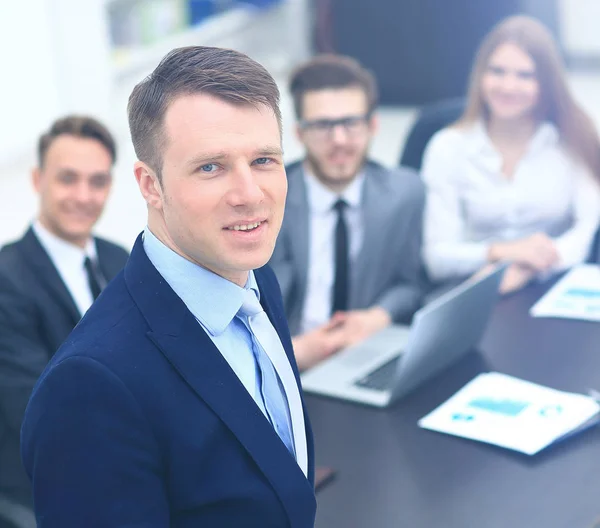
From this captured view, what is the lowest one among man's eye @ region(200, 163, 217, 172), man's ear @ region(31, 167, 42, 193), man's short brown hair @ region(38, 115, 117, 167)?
man's ear @ region(31, 167, 42, 193)

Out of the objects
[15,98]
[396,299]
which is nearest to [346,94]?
[396,299]

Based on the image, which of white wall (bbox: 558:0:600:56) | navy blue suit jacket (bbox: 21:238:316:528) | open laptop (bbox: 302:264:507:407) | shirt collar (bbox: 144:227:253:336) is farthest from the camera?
white wall (bbox: 558:0:600:56)

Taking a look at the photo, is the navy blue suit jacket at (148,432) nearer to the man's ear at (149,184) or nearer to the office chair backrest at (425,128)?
the man's ear at (149,184)

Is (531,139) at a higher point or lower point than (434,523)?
higher

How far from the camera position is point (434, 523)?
1.51 metres

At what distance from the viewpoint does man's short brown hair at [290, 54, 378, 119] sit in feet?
8.93

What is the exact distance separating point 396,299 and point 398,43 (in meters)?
5.74

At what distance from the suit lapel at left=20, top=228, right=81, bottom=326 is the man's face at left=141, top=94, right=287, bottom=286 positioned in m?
1.06

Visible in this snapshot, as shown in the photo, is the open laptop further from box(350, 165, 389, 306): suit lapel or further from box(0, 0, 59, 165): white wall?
box(0, 0, 59, 165): white wall

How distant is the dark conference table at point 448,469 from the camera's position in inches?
60.2

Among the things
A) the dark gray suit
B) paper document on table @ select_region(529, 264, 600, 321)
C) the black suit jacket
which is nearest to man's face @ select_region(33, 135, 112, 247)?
the black suit jacket

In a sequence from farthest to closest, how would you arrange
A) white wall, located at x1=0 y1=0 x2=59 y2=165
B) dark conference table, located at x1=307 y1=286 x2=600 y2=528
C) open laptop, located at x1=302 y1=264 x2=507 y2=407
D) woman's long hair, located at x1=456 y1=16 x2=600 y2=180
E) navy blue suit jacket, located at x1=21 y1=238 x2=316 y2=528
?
white wall, located at x1=0 y1=0 x2=59 y2=165, woman's long hair, located at x1=456 y1=16 x2=600 y2=180, open laptop, located at x1=302 y1=264 x2=507 y2=407, dark conference table, located at x1=307 y1=286 x2=600 y2=528, navy blue suit jacket, located at x1=21 y1=238 x2=316 y2=528

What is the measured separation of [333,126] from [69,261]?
846 mm

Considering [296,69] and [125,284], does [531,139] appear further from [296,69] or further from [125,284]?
[125,284]
